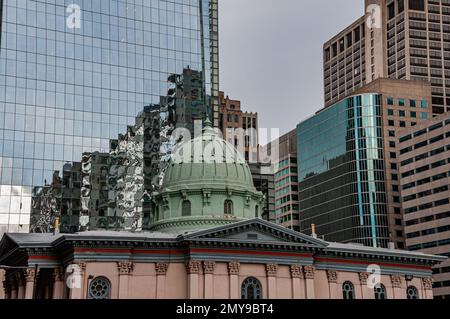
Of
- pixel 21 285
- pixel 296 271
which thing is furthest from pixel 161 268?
pixel 21 285

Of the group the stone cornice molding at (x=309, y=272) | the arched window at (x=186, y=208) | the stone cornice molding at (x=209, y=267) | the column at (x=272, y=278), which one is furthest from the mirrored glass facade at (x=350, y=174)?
the stone cornice molding at (x=209, y=267)

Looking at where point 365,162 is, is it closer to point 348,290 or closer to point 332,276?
point 348,290

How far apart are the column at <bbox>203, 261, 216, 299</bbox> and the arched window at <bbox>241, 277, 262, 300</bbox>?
127 inches

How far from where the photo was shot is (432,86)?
629 feet

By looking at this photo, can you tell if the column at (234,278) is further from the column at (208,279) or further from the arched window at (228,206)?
the arched window at (228,206)

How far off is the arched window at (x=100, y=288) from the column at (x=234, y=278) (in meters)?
10.4

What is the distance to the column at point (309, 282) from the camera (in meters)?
66.0

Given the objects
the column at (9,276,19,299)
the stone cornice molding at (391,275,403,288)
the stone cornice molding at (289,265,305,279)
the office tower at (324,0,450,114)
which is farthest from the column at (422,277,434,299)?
the office tower at (324,0,450,114)

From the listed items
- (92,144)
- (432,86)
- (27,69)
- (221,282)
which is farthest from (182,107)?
(432,86)

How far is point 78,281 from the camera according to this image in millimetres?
60812

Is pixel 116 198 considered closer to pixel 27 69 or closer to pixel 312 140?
pixel 27 69

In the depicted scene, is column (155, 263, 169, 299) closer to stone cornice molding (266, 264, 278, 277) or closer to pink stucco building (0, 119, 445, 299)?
pink stucco building (0, 119, 445, 299)

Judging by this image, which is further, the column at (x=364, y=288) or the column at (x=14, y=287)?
the column at (x=14, y=287)

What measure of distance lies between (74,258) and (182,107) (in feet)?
204
